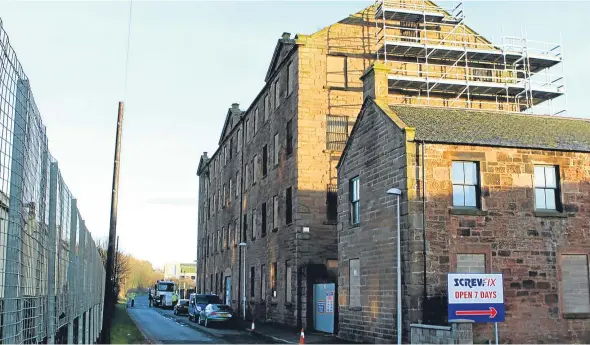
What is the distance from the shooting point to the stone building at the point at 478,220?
1909 centimetres

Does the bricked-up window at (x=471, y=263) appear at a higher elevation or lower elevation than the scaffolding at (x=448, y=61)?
lower

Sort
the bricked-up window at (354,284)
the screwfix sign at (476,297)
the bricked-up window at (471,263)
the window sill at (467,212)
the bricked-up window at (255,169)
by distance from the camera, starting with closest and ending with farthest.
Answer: the screwfix sign at (476,297)
the bricked-up window at (471,263)
the window sill at (467,212)
the bricked-up window at (354,284)
the bricked-up window at (255,169)

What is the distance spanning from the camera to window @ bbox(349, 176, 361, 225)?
2367 centimetres

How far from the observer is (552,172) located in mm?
21141

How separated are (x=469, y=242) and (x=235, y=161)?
103 feet

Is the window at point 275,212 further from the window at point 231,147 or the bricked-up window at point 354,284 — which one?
the window at point 231,147

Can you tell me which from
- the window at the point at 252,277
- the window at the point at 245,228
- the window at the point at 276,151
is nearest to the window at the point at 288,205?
the window at the point at 276,151

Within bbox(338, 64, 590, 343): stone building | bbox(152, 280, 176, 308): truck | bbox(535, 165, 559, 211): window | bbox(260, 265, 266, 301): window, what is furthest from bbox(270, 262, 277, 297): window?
bbox(152, 280, 176, 308): truck

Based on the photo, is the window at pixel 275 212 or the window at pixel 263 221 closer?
the window at pixel 275 212

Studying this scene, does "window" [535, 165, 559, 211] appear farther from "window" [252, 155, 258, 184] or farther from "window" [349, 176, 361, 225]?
"window" [252, 155, 258, 184]

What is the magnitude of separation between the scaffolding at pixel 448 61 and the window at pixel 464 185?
12.4m

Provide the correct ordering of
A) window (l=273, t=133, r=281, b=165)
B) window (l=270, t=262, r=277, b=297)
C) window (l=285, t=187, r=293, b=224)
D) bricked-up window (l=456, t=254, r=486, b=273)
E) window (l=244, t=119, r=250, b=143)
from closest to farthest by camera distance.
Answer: bricked-up window (l=456, t=254, r=486, b=273), window (l=285, t=187, r=293, b=224), window (l=270, t=262, r=277, b=297), window (l=273, t=133, r=281, b=165), window (l=244, t=119, r=250, b=143)

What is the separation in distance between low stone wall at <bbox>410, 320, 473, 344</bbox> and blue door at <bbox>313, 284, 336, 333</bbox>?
9198 mm

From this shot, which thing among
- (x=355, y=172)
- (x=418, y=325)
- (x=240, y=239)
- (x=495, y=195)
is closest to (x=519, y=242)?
(x=495, y=195)
